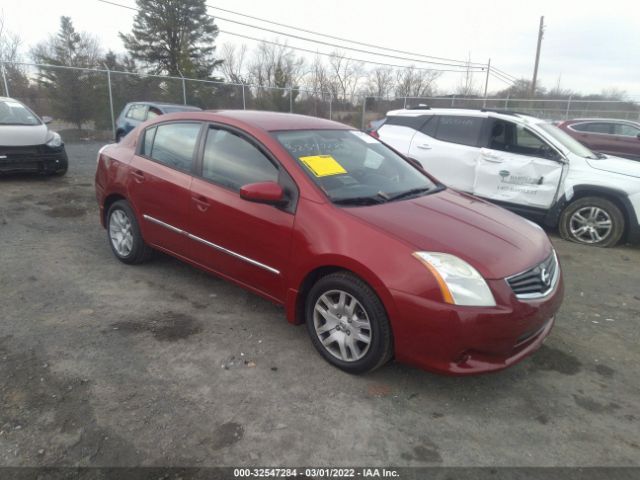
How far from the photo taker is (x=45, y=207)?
6715 millimetres

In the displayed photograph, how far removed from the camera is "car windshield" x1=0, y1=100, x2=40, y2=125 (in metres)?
8.15

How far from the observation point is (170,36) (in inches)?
1248

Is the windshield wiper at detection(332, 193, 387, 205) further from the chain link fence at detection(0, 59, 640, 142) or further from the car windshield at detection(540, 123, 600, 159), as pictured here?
the chain link fence at detection(0, 59, 640, 142)

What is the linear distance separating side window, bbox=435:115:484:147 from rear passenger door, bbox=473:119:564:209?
206 mm

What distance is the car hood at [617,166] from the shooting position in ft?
19.3

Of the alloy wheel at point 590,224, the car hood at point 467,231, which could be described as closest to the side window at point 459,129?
the alloy wheel at point 590,224

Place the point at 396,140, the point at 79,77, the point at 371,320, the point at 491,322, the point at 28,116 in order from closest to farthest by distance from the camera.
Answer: the point at 491,322
the point at 371,320
the point at 396,140
the point at 28,116
the point at 79,77

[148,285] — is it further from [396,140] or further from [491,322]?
[396,140]

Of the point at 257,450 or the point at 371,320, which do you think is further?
the point at 371,320

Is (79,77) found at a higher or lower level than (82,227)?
higher

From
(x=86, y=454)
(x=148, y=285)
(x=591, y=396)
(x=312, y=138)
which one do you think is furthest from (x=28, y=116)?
(x=591, y=396)

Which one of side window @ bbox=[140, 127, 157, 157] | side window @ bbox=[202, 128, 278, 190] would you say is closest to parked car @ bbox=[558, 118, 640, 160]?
side window @ bbox=[202, 128, 278, 190]

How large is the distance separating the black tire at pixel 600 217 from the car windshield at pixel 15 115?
941 cm

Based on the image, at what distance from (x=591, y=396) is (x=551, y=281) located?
2.49ft
